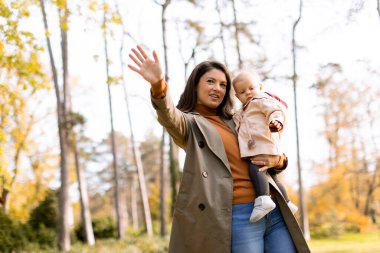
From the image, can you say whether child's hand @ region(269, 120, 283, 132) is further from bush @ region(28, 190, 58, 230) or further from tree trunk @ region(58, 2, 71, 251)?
bush @ region(28, 190, 58, 230)

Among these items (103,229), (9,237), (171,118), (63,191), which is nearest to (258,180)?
(171,118)

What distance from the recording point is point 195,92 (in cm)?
276

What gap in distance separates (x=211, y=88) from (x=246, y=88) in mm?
285

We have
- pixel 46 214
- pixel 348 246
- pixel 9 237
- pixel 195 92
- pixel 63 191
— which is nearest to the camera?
pixel 195 92

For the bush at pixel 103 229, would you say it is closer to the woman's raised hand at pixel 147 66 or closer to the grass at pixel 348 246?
the grass at pixel 348 246

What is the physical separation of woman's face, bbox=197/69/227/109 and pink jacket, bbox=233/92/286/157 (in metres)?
0.18

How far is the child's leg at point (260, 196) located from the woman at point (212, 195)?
2.2 inches

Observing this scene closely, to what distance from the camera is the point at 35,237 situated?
15.3 metres

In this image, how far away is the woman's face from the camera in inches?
105

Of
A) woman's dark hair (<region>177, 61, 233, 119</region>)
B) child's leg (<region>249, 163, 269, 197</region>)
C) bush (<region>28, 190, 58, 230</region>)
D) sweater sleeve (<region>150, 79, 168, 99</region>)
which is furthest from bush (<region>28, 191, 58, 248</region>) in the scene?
sweater sleeve (<region>150, 79, 168, 99</region>)

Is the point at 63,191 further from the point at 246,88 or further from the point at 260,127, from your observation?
the point at 260,127

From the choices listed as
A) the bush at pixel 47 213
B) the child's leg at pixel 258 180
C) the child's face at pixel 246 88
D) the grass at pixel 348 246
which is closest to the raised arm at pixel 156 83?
the child's leg at pixel 258 180

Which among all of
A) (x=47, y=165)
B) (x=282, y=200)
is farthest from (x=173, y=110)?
(x=47, y=165)

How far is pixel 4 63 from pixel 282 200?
4.56 m
